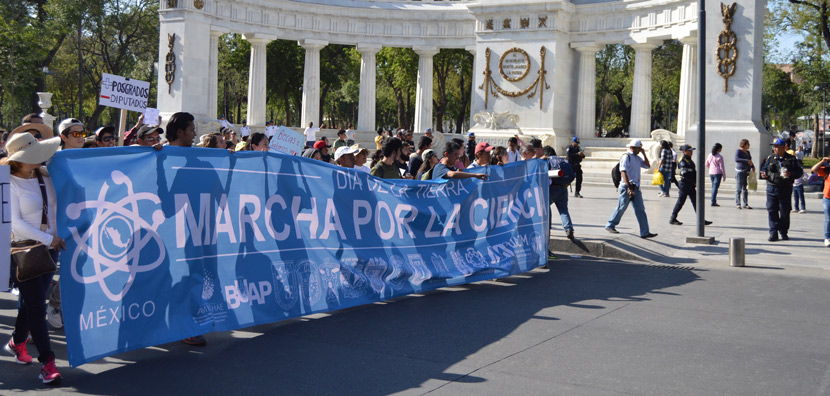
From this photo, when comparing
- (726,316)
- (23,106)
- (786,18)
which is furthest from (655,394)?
(23,106)

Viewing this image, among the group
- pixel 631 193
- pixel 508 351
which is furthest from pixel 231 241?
pixel 631 193

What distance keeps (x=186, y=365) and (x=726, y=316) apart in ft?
19.2

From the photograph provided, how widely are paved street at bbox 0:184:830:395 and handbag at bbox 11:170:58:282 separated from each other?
2.85ft

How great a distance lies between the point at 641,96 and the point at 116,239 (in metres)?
32.9

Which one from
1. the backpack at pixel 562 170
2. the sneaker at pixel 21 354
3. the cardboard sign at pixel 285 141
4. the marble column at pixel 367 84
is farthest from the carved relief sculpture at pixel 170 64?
the sneaker at pixel 21 354

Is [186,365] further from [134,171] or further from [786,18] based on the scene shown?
[786,18]

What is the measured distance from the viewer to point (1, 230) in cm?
609

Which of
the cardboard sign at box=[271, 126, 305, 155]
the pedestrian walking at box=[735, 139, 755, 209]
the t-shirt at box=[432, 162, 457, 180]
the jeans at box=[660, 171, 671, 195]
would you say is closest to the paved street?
the t-shirt at box=[432, 162, 457, 180]

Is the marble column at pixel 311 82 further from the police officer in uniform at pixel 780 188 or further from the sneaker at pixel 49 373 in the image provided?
the sneaker at pixel 49 373

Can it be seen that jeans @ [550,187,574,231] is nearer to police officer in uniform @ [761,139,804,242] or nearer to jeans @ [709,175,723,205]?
police officer in uniform @ [761,139,804,242]

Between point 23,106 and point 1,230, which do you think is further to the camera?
point 23,106

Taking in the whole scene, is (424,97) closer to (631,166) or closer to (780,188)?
(631,166)

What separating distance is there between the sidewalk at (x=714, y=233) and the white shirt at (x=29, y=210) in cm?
992

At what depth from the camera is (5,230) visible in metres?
6.11
